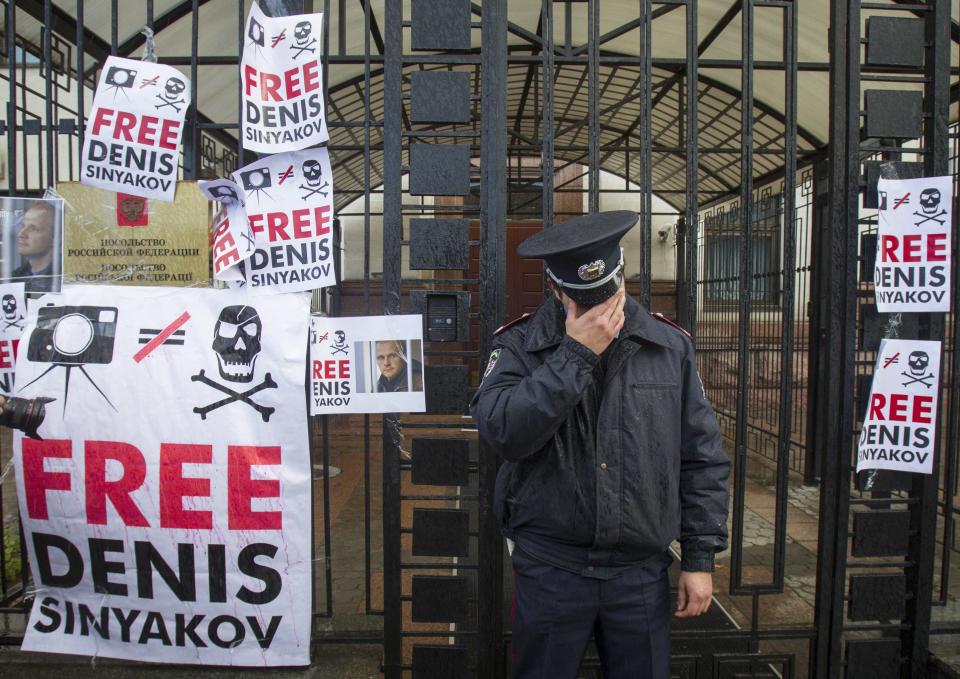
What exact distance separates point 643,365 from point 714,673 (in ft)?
5.56

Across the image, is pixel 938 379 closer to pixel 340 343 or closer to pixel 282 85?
pixel 340 343

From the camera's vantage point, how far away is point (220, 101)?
598 centimetres

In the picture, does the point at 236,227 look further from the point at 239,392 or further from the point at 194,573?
the point at 194,573

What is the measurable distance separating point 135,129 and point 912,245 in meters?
3.37

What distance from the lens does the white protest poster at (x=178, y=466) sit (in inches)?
109

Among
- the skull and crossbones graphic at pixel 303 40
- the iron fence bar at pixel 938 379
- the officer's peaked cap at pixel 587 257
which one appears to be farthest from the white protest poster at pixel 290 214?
the iron fence bar at pixel 938 379

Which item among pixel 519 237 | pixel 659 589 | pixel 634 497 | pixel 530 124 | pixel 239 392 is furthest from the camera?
pixel 530 124

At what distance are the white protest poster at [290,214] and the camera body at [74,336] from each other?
675 mm

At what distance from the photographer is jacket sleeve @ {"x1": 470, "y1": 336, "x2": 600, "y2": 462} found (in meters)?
1.88

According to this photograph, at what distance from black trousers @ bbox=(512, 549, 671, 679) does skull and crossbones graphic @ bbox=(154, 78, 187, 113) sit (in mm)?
2394

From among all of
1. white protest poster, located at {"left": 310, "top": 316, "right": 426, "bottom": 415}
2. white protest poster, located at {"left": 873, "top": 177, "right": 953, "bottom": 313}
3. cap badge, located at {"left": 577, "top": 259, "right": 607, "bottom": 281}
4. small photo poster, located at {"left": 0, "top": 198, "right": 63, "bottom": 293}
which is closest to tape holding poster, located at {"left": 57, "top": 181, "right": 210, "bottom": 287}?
small photo poster, located at {"left": 0, "top": 198, "right": 63, "bottom": 293}

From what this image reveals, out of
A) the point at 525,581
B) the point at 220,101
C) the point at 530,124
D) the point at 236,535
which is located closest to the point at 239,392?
the point at 236,535

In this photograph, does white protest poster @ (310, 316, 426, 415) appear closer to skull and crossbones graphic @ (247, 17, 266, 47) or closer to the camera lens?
the camera lens

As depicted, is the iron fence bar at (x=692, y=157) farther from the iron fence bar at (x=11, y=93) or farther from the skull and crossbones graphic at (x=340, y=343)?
the iron fence bar at (x=11, y=93)
